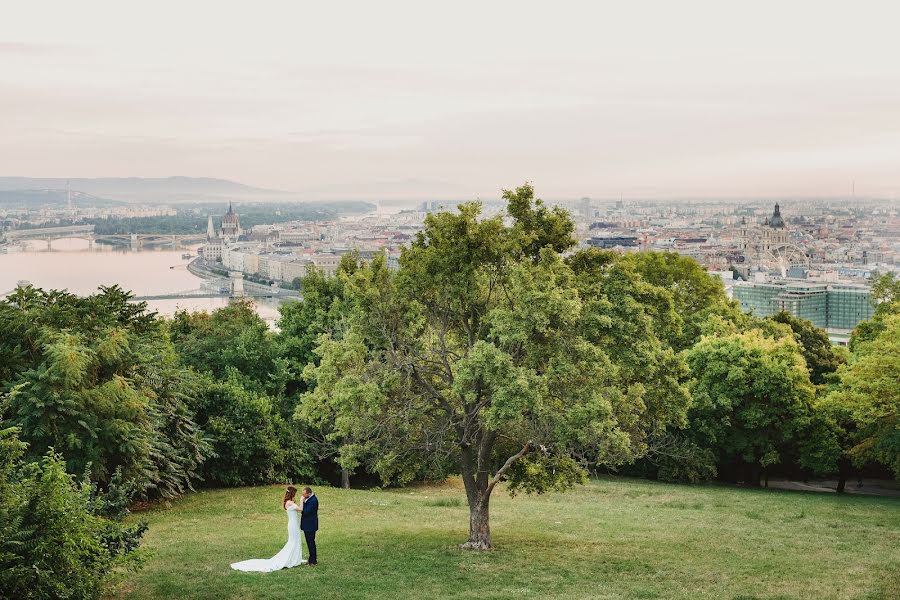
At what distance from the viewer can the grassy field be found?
40.8ft

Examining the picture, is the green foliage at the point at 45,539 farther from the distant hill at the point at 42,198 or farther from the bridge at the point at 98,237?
the distant hill at the point at 42,198

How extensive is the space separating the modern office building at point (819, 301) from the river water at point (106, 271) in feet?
168

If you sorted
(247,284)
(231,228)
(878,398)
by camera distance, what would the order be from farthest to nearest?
(231,228) < (247,284) < (878,398)

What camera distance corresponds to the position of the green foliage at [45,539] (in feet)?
30.0

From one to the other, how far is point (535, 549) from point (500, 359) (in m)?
3.90

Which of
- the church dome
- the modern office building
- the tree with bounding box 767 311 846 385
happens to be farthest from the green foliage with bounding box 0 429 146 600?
the church dome

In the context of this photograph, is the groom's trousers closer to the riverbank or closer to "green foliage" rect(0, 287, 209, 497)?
"green foliage" rect(0, 287, 209, 497)

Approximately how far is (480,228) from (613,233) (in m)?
178

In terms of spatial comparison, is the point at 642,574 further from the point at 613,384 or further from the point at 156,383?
the point at 156,383

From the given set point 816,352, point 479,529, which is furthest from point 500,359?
point 816,352

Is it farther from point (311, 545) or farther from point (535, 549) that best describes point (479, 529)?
point (311, 545)

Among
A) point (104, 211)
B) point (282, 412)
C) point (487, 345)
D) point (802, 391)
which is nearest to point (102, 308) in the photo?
point (282, 412)

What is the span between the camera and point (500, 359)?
12.7 meters

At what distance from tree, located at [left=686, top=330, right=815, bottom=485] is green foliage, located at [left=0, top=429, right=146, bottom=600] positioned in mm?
20058
